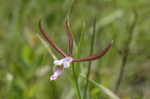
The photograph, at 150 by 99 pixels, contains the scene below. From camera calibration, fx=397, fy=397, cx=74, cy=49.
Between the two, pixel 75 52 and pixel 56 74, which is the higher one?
pixel 56 74

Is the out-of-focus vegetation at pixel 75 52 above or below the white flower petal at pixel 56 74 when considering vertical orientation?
below

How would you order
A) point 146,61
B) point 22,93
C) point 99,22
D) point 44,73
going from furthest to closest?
point 99,22, point 146,61, point 44,73, point 22,93

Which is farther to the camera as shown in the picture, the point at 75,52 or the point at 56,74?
the point at 75,52

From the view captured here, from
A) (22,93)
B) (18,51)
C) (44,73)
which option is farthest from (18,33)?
(22,93)

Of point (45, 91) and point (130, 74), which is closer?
point (45, 91)

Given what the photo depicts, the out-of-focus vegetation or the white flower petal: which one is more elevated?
the white flower petal

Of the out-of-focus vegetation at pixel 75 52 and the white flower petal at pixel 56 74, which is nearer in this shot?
the white flower petal at pixel 56 74

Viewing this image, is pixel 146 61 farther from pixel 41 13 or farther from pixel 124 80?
pixel 41 13

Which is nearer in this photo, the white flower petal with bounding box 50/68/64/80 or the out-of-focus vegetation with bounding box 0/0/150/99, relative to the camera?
the white flower petal with bounding box 50/68/64/80
